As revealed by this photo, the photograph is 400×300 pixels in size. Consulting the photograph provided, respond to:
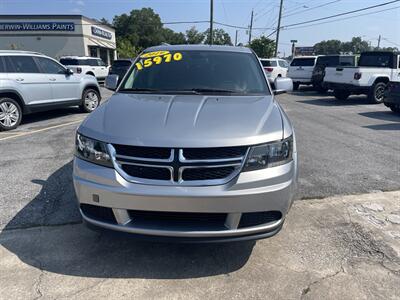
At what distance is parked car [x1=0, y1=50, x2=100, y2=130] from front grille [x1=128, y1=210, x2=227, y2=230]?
6.92 m

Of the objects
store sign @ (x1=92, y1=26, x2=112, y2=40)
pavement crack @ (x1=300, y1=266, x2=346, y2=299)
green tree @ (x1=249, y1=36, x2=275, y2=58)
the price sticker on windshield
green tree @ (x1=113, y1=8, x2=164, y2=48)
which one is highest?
green tree @ (x1=113, y1=8, x2=164, y2=48)

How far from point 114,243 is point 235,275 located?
45.9 inches

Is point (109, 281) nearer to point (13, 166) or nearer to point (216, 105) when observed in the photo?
point (216, 105)

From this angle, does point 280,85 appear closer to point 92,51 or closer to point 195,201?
point 195,201

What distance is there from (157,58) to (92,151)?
209cm

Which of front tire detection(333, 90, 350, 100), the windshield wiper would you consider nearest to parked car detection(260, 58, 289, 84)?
front tire detection(333, 90, 350, 100)

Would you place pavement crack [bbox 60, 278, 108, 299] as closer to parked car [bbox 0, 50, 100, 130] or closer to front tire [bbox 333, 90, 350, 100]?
parked car [bbox 0, 50, 100, 130]

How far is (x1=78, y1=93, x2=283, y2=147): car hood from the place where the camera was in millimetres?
2557

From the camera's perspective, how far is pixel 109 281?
2699mm

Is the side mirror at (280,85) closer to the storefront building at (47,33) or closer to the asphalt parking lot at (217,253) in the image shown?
the asphalt parking lot at (217,253)

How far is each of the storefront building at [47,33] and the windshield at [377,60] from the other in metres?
29.9

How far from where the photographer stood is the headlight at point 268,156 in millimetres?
2562

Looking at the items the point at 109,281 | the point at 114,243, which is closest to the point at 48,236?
the point at 114,243

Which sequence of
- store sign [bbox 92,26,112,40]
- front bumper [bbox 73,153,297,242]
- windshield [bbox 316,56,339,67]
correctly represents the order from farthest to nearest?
store sign [bbox 92,26,112,40] < windshield [bbox 316,56,339,67] < front bumper [bbox 73,153,297,242]
